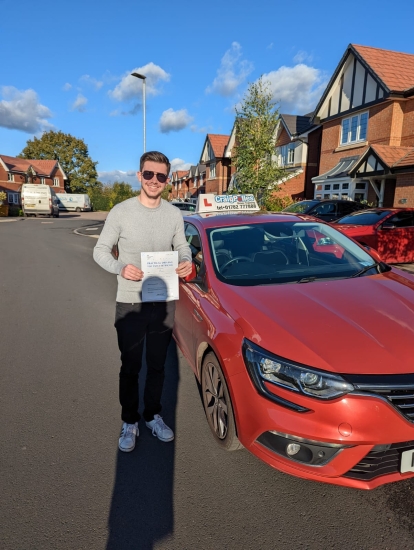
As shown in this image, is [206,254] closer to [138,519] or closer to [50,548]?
[138,519]

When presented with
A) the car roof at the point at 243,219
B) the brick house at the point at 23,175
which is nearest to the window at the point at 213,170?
the brick house at the point at 23,175

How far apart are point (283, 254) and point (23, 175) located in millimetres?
56088

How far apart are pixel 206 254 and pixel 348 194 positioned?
18.7 meters

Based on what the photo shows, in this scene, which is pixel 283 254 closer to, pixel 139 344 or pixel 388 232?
pixel 139 344

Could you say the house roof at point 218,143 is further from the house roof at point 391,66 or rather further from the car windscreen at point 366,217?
the car windscreen at point 366,217

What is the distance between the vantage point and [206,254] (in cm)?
325

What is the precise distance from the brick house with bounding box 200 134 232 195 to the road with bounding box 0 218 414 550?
36.4 metres

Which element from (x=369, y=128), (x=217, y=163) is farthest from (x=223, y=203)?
(x=217, y=163)

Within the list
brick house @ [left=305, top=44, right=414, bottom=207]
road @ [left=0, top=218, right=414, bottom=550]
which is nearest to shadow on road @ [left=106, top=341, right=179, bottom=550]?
road @ [left=0, top=218, right=414, bottom=550]

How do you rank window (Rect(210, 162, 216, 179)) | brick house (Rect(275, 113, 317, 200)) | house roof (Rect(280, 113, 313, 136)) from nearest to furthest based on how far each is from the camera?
1. brick house (Rect(275, 113, 317, 200))
2. house roof (Rect(280, 113, 313, 136))
3. window (Rect(210, 162, 216, 179))

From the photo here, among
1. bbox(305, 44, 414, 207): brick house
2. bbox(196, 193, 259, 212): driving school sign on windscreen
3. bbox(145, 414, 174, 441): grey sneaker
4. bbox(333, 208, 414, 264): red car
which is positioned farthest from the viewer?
bbox(305, 44, 414, 207): brick house

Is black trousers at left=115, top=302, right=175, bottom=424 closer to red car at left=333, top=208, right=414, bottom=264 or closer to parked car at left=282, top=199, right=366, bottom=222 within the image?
red car at left=333, top=208, right=414, bottom=264

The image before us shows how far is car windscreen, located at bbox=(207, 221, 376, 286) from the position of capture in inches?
120

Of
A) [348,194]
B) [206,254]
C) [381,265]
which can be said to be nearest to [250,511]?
[206,254]
